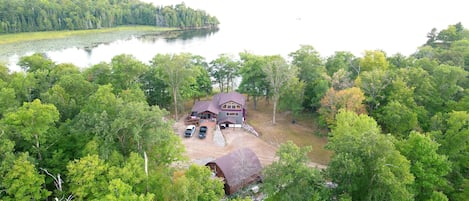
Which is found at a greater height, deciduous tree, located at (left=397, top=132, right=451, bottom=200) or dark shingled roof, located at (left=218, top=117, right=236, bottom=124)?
deciduous tree, located at (left=397, top=132, right=451, bottom=200)

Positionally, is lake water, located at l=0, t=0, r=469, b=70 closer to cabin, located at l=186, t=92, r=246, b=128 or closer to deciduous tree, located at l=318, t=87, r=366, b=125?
cabin, located at l=186, t=92, r=246, b=128

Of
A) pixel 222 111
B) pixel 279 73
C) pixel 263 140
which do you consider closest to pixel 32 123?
pixel 263 140

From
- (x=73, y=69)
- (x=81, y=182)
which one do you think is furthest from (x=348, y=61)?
(x=81, y=182)

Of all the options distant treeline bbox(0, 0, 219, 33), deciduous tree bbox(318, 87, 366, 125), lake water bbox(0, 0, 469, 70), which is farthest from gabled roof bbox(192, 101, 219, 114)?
distant treeline bbox(0, 0, 219, 33)

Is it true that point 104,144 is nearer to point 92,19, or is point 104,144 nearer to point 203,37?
point 203,37

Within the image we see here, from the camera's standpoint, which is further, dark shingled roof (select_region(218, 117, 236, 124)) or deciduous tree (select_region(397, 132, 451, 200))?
dark shingled roof (select_region(218, 117, 236, 124))

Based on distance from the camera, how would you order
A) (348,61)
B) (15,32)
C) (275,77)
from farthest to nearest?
(15,32) < (348,61) < (275,77)

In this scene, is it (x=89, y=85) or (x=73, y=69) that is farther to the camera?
(x=73, y=69)
